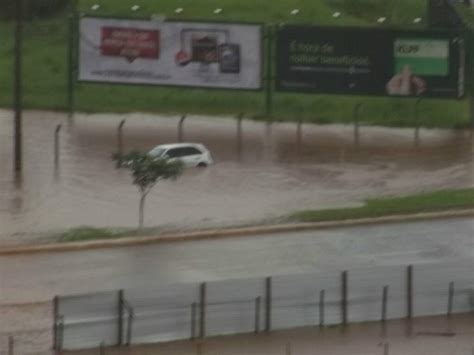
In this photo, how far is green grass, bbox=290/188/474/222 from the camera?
35062 millimetres

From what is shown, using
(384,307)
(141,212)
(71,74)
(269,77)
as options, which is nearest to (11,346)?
(384,307)

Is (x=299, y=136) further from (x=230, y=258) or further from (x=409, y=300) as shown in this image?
(x=409, y=300)

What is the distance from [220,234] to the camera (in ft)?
110

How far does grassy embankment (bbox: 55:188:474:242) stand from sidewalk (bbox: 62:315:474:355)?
8.36 m

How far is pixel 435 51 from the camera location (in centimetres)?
4869

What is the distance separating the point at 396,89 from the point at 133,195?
44.2ft

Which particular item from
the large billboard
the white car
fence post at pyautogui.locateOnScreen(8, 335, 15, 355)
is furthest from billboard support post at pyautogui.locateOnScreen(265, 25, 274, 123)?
fence post at pyautogui.locateOnScreen(8, 335, 15, 355)

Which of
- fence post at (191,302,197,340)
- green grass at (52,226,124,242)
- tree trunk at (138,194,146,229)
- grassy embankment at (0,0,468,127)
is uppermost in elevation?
grassy embankment at (0,0,468,127)

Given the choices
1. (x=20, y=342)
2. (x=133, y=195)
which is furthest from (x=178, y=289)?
(x=133, y=195)

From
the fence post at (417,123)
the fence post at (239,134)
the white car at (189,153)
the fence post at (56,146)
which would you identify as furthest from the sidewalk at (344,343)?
the fence post at (417,123)

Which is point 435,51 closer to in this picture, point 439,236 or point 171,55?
point 171,55

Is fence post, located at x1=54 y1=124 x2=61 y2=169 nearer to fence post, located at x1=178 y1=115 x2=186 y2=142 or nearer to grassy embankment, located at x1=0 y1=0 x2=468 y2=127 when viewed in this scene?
fence post, located at x1=178 y1=115 x2=186 y2=142

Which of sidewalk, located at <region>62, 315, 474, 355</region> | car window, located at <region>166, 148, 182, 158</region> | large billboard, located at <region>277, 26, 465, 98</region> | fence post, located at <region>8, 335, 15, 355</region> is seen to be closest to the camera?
fence post, located at <region>8, 335, 15, 355</region>

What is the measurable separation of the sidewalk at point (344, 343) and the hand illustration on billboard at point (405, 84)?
22.9 metres
